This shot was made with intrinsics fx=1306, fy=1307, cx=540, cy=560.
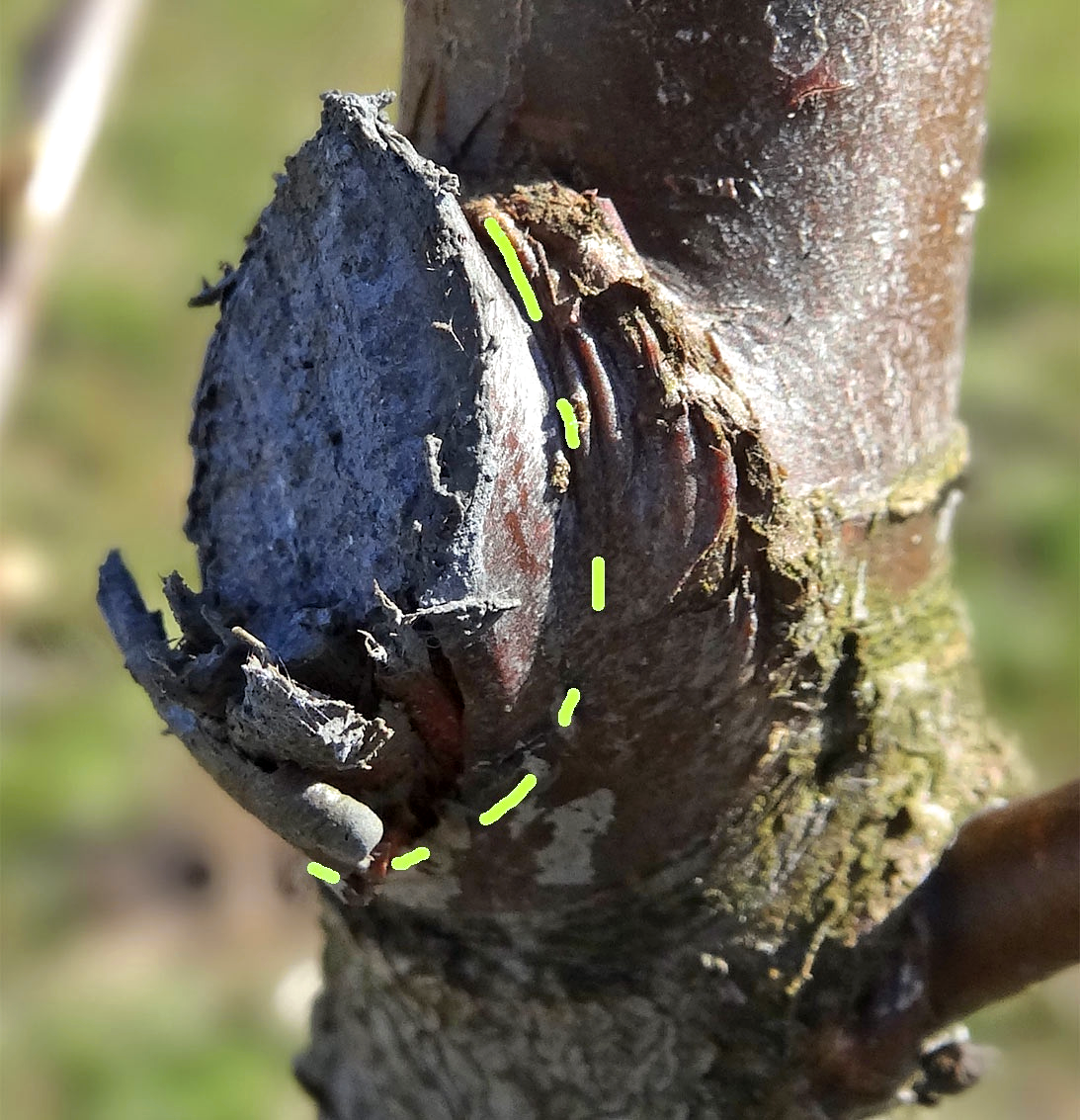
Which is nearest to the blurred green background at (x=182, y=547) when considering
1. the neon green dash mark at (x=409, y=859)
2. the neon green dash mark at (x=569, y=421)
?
the neon green dash mark at (x=409, y=859)

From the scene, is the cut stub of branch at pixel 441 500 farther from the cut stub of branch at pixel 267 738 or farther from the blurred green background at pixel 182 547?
the blurred green background at pixel 182 547

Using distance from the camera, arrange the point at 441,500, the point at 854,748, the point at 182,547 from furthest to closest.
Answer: the point at 182,547
the point at 854,748
the point at 441,500

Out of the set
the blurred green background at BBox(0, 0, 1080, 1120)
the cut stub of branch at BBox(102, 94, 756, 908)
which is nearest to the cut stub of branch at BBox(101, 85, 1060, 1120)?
the cut stub of branch at BBox(102, 94, 756, 908)

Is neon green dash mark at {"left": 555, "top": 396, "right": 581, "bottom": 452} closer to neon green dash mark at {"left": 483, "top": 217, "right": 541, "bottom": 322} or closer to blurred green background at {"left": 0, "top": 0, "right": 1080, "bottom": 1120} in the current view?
neon green dash mark at {"left": 483, "top": 217, "right": 541, "bottom": 322}

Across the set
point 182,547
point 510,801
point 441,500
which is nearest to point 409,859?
point 510,801

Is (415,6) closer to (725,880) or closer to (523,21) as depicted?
(523,21)

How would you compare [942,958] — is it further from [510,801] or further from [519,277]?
[519,277]

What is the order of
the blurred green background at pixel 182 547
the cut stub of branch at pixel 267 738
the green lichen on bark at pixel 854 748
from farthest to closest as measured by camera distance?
the blurred green background at pixel 182 547 → the green lichen on bark at pixel 854 748 → the cut stub of branch at pixel 267 738
